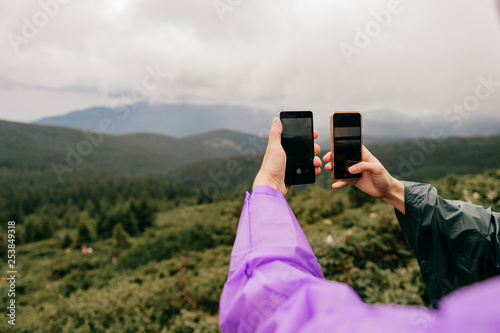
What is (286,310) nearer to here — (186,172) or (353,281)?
(353,281)

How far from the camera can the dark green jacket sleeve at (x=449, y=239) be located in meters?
1.63

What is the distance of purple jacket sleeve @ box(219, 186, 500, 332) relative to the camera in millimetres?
533

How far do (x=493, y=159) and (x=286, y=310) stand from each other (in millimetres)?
119191

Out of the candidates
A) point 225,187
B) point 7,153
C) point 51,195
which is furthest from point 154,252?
point 7,153

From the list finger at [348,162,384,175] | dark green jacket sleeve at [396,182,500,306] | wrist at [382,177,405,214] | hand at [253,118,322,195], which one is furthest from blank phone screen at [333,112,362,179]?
hand at [253,118,322,195]

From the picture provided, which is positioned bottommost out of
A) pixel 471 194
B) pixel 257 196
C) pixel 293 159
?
pixel 471 194

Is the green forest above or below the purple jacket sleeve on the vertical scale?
below

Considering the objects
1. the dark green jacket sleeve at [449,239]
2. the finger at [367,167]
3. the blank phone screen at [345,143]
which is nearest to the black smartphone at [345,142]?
the blank phone screen at [345,143]

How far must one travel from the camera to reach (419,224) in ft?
5.85

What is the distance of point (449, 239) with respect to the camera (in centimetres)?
171

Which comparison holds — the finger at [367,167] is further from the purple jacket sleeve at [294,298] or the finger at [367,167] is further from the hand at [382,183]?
the purple jacket sleeve at [294,298]

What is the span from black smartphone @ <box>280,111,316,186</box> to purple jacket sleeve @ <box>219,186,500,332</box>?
88 cm

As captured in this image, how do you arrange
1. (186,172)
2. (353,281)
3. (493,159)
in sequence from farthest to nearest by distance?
1. (186,172)
2. (493,159)
3. (353,281)

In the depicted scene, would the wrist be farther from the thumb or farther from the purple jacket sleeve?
the purple jacket sleeve
